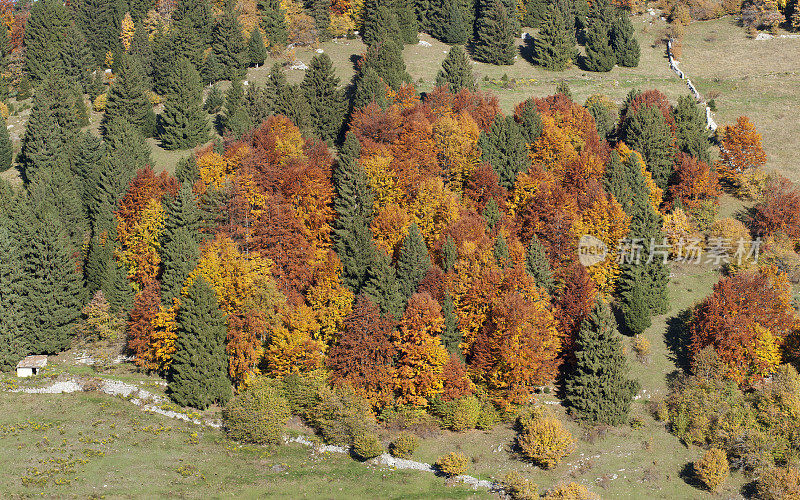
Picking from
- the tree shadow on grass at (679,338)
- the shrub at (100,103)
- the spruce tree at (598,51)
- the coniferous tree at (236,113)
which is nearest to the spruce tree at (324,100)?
the coniferous tree at (236,113)

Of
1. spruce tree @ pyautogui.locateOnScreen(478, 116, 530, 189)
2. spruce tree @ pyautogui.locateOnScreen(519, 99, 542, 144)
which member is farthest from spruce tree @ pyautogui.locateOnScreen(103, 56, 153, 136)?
spruce tree @ pyautogui.locateOnScreen(519, 99, 542, 144)

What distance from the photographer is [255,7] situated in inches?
6137

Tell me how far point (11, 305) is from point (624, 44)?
93.8 m

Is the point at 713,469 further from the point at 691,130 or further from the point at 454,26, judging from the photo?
the point at 454,26

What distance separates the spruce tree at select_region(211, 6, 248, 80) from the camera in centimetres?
14588

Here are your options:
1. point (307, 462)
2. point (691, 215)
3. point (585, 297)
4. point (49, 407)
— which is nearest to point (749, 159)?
point (691, 215)

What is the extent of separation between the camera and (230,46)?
14600 cm

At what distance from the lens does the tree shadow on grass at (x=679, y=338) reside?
10044 cm

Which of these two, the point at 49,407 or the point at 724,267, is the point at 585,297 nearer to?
the point at 724,267

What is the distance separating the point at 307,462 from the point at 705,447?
1345 inches

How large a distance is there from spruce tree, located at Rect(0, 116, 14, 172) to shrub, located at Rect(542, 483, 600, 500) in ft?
268

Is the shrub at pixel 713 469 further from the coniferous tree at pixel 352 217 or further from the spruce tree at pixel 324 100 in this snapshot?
the spruce tree at pixel 324 100

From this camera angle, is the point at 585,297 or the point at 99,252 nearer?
the point at 585,297

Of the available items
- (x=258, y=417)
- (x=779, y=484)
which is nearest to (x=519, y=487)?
(x=779, y=484)
